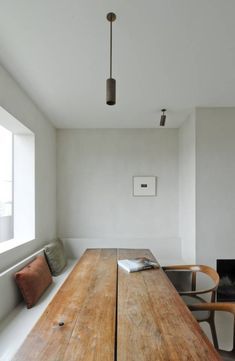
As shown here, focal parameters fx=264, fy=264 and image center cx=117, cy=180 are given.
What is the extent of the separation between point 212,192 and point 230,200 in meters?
0.24

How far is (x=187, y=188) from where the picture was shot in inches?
146

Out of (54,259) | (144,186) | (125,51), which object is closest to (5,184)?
(54,259)

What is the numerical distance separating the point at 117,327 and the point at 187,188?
269cm

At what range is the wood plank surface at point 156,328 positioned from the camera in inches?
41.6

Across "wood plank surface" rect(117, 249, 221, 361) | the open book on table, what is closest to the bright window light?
the open book on table

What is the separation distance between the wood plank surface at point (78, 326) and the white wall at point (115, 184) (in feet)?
7.33

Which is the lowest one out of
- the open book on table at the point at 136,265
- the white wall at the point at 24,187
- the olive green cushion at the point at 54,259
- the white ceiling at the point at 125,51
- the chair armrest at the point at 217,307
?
the olive green cushion at the point at 54,259

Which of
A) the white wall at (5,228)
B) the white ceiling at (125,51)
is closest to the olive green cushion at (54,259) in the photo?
the white wall at (5,228)

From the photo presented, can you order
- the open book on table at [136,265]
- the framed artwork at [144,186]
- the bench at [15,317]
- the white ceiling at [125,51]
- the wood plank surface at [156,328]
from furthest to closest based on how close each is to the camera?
1. the framed artwork at [144,186]
2. the open book on table at [136,265]
3. the bench at [15,317]
4. the white ceiling at [125,51]
5. the wood plank surface at [156,328]

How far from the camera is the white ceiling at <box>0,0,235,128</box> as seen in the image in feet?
5.37

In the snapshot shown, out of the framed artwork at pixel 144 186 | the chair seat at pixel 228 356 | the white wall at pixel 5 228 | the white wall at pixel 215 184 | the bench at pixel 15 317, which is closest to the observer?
the chair seat at pixel 228 356

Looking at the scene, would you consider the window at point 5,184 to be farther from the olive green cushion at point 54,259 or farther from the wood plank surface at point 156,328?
the wood plank surface at point 156,328

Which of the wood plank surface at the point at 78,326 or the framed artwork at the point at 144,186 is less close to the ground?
the framed artwork at the point at 144,186

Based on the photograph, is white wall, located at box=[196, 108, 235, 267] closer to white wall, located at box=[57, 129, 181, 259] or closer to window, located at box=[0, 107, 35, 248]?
white wall, located at box=[57, 129, 181, 259]
